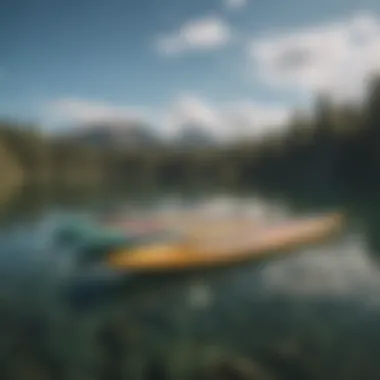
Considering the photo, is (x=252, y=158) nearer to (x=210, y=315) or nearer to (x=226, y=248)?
(x=226, y=248)

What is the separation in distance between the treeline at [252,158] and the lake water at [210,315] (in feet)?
0.26

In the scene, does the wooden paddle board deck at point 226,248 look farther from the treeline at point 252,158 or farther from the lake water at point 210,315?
the treeline at point 252,158

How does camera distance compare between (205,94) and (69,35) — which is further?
A: (69,35)

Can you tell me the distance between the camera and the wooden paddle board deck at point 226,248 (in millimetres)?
1776

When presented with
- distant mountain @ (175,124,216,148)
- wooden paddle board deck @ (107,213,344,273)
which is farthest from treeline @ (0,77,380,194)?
wooden paddle board deck @ (107,213,344,273)

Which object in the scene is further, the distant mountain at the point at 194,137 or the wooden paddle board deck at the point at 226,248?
the distant mountain at the point at 194,137

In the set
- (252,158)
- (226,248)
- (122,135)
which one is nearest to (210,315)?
(226,248)

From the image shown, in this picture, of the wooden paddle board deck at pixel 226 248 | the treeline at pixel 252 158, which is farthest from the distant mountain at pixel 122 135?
the wooden paddle board deck at pixel 226 248

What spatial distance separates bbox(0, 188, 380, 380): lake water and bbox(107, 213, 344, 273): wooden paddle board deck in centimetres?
4

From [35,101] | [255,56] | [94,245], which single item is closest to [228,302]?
[94,245]

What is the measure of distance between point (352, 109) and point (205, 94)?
47cm

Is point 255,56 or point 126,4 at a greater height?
point 126,4

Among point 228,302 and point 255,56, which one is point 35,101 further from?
point 228,302

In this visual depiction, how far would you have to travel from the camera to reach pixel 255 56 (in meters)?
1.87
